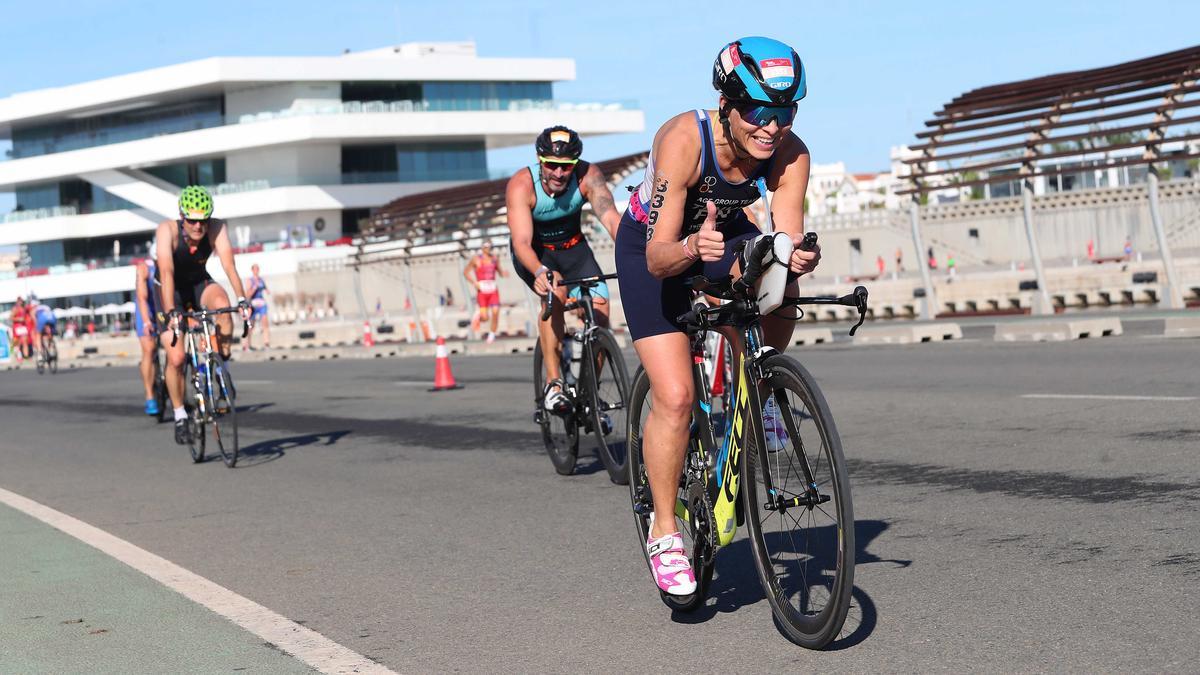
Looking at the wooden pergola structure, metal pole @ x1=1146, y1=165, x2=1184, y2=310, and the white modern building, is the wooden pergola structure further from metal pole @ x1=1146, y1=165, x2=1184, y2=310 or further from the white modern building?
the white modern building

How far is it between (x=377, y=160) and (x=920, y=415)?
8730cm

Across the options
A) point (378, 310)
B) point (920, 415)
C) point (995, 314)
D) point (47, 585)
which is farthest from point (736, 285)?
point (378, 310)

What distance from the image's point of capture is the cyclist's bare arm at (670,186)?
5340 mm

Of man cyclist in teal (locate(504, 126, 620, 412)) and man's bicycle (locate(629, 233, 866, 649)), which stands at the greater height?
man cyclist in teal (locate(504, 126, 620, 412))

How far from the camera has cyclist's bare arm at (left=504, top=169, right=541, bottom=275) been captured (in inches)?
380

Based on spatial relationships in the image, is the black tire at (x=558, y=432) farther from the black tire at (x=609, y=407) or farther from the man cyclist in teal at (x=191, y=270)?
the man cyclist in teal at (x=191, y=270)

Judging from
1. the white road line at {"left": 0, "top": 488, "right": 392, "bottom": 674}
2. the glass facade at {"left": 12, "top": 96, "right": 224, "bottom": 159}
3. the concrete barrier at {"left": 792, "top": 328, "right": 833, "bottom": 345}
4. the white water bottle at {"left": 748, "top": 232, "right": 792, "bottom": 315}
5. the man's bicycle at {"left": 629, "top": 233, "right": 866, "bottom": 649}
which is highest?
the glass facade at {"left": 12, "top": 96, "right": 224, "bottom": 159}

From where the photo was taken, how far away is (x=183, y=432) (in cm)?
1336

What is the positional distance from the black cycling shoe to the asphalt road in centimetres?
21

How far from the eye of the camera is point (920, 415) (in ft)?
40.1

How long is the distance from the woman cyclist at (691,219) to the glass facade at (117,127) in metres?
95.1

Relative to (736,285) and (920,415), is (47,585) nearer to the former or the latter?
(736,285)

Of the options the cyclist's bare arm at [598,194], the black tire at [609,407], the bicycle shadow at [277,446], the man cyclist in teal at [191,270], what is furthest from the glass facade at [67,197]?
the black tire at [609,407]

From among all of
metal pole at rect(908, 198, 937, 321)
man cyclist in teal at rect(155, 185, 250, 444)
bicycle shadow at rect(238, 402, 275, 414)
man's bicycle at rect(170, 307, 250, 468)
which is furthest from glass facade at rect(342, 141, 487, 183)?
man's bicycle at rect(170, 307, 250, 468)
